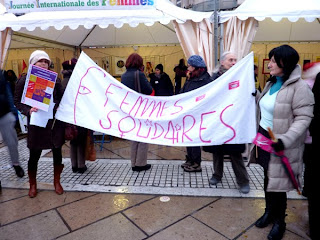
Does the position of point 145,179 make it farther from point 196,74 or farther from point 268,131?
point 268,131

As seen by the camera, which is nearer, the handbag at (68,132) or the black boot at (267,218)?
the black boot at (267,218)

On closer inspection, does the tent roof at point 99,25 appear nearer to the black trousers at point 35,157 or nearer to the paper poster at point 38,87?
the paper poster at point 38,87

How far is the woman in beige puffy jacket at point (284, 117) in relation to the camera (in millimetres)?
2170

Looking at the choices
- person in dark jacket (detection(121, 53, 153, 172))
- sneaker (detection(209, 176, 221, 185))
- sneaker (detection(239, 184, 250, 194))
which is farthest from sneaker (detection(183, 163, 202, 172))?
sneaker (detection(239, 184, 250, 194))

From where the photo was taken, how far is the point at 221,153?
354 cm

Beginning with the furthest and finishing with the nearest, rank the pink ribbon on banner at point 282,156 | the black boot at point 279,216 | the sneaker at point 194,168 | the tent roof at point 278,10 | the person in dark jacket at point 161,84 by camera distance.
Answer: the person in dark jacket at point 161,84 → the tent roof at point 278,10 → the sneaker at point 194,168 → the black boot at point 279,216 → the pink ribbon on banner at point 282,156

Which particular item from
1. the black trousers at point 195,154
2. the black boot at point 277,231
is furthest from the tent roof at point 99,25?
the black boot at point 277,231

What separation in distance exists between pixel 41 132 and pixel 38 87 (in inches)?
24.3

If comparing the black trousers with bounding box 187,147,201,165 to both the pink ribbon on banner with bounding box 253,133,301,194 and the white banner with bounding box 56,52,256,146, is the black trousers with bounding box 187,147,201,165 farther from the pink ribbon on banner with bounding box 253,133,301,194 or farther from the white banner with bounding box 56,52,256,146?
the pink ribbon on banner with bounding box 253,133,301,194

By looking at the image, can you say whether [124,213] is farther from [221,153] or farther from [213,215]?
[221,153]

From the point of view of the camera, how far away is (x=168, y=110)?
3.29 m

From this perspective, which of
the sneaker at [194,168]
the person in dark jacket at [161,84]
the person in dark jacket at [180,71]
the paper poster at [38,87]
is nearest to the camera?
the paper poster at [38,87]

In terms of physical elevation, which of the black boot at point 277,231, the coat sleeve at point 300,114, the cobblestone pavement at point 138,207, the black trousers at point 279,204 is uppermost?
the coat sleeve at point 300,114

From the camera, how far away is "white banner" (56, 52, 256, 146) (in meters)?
2.96
